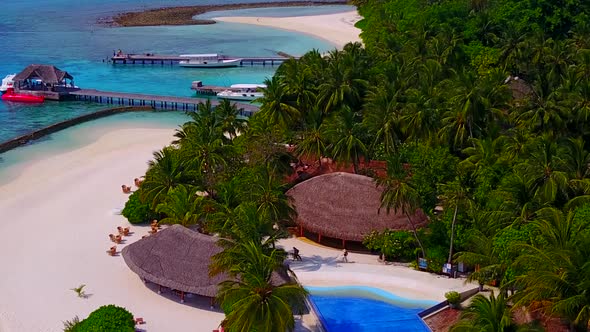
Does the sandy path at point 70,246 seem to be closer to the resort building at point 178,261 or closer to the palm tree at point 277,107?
the resort building at point 178,261

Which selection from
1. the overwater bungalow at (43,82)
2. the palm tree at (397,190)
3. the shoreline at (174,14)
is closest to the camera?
the palm tree at (397,190)

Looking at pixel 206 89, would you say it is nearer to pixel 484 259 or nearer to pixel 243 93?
pixel 243 93

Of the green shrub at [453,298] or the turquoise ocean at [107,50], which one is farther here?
the turquoise ocean at [107,50]

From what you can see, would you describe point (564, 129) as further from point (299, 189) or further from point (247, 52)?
point (247, 52)

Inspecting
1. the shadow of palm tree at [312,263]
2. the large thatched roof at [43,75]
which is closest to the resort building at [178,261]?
the shadow of palm tree at [312,263]

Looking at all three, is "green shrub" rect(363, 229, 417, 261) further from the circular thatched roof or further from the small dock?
the small dock

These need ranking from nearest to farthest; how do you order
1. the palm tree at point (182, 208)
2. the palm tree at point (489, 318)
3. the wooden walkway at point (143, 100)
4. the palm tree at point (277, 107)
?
the palm tree at point (489, 318), the palm tree at point (182, 208), the palm tree at point (277, 107), the wooden walkway at point (143, 100)

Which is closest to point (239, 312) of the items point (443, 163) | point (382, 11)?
point (443, 163)
